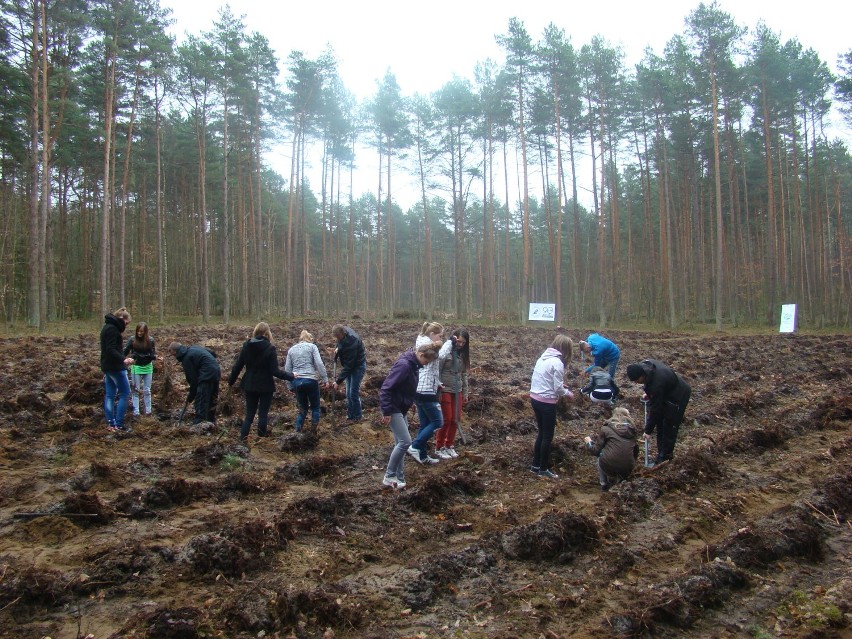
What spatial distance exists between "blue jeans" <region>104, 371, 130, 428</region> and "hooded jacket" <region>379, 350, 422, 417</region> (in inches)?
177

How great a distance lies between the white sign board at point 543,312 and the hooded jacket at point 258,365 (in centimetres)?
2549

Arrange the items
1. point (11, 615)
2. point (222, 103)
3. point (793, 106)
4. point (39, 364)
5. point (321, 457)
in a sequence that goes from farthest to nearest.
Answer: point (793, 106)
point (222, 103)
point (39, 364)
point (321, 457)
point (11, 615)

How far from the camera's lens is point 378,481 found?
6.87 metres

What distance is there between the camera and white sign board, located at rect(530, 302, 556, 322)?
105ft

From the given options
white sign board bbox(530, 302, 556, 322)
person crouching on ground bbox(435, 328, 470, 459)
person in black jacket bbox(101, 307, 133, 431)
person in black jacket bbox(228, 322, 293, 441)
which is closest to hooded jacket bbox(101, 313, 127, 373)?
person in black jacket bbox(101, 307, 133, 431)

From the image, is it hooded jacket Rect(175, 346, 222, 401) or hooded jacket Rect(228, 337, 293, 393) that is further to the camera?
hooded jacket Rect(175, 346, 222, 401)

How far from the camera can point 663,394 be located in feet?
23.6

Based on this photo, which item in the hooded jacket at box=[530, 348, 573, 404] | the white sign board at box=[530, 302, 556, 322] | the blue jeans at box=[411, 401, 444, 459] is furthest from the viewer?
the white sign board at box=[530, 302, 556, 322]

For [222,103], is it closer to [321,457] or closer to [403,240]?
[321,457]

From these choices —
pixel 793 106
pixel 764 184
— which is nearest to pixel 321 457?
pixel 793 106

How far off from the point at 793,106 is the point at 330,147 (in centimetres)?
2858

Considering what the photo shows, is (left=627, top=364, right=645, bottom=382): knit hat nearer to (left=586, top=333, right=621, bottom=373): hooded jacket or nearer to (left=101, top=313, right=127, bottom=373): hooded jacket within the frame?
(left=586, top=333, right=621, bottom=373): hooded jacket

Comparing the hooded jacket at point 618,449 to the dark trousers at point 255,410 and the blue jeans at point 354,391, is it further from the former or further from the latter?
the dark trousers at point 255,410

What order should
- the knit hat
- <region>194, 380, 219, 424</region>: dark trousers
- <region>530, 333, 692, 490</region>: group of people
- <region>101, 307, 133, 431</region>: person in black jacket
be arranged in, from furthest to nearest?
<region>194, 380, 219, 424</region>: dark trousers
<region>101, 307, 133, 431</region>: person in black jacket
the knit hat
<region>530, 333, 692, 490</region>: group of people
